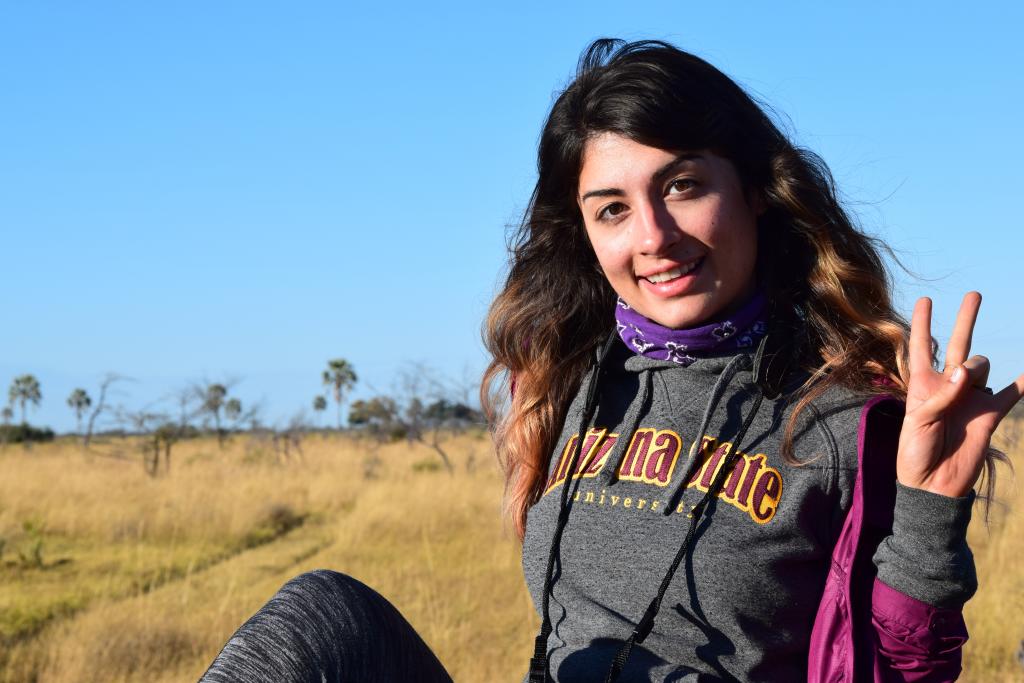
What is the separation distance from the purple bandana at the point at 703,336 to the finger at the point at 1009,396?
1.78 feet

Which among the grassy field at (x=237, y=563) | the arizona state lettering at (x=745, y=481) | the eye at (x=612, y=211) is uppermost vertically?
the eye at (x=612, y=211)

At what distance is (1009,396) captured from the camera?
1.66 m

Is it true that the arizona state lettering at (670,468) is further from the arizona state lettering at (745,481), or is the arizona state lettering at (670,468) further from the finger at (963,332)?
the finger at (963,332)

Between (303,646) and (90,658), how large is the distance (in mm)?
3514

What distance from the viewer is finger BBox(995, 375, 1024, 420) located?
5.41ft

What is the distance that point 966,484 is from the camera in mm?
1640

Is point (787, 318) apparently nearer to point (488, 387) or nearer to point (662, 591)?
point (662, 591)

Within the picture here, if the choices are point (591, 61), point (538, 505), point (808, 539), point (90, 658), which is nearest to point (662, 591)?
point (808, 539)

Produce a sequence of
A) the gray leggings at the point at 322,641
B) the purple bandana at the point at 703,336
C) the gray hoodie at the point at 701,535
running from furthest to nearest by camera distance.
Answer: the purple bandana at the point at 703,336, the gray hoodie at the point at 701,535, the gray leggings at the point at 322,641

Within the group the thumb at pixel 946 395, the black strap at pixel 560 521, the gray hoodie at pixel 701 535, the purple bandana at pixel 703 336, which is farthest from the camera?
the purple bandana at pixel 703 336

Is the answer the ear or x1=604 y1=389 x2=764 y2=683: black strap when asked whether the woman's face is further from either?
x1=604 y1=389 x2=764 y2=683: black strap

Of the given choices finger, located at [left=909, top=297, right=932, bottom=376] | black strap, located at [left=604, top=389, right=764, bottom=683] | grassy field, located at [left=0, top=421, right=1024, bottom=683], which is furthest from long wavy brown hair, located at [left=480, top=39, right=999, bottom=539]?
grassy field, located at [left=0, top=421, right=1024, bottom=683]

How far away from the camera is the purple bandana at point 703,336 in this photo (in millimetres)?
2109

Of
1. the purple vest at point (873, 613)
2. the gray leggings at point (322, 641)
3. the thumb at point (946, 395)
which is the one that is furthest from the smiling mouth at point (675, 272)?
the gray leggings at point (322, 641)
